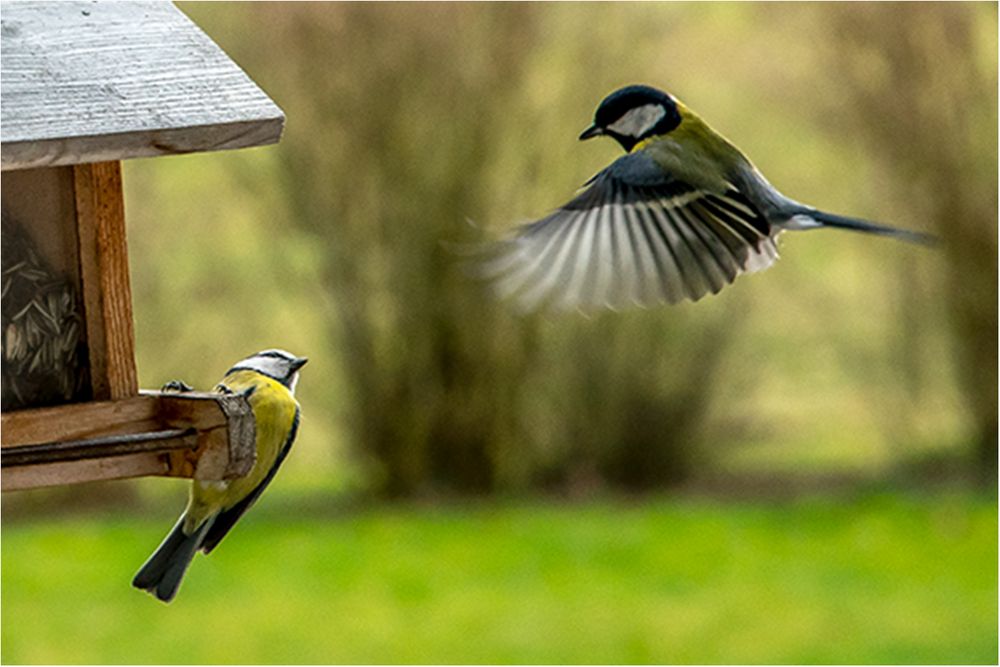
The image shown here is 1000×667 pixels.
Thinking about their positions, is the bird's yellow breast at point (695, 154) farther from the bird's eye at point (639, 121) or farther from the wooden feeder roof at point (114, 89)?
the wooden feeder roof at point (114, 89)

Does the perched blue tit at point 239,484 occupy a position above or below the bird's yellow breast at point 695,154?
below

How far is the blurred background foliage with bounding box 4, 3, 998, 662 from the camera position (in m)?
8.98

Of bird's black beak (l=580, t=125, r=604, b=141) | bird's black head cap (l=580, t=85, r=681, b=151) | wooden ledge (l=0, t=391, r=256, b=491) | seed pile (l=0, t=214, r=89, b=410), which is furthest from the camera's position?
bird's black head cap (l=580, t=85, r=681, b=151)

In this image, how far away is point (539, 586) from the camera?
25.9 ft

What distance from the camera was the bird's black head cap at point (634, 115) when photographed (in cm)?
343

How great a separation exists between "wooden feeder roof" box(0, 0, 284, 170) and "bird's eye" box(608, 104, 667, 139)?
0.91m

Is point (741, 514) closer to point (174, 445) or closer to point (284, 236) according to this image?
point (284, 236)

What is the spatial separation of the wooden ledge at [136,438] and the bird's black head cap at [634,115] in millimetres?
907

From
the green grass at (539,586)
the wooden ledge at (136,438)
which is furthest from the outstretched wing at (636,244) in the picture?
the green grass at (539,586)

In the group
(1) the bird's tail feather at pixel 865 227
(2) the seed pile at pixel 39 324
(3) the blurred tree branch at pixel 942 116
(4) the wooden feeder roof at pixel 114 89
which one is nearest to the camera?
(4) the wooden feeder roof at pixel 114 89

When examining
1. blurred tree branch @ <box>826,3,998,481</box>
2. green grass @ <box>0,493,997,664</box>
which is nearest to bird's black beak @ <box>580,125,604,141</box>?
green grass @ <box>0,493,997,664</box>

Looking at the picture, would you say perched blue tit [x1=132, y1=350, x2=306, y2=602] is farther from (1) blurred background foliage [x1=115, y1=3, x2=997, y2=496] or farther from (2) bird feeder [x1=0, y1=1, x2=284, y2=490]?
(1) blurred background foliage [x1=115, y1=3, x2=997, y2=496]

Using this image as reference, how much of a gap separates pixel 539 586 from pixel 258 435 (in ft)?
16.6

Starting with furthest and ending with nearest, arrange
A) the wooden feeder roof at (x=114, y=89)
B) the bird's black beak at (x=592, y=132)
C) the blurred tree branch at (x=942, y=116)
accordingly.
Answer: the blurred tree branch at (x=942, y=116) < the bird's black beak at (x=592, y=132) < the wooden feeder roof at (x=114, y=89)
